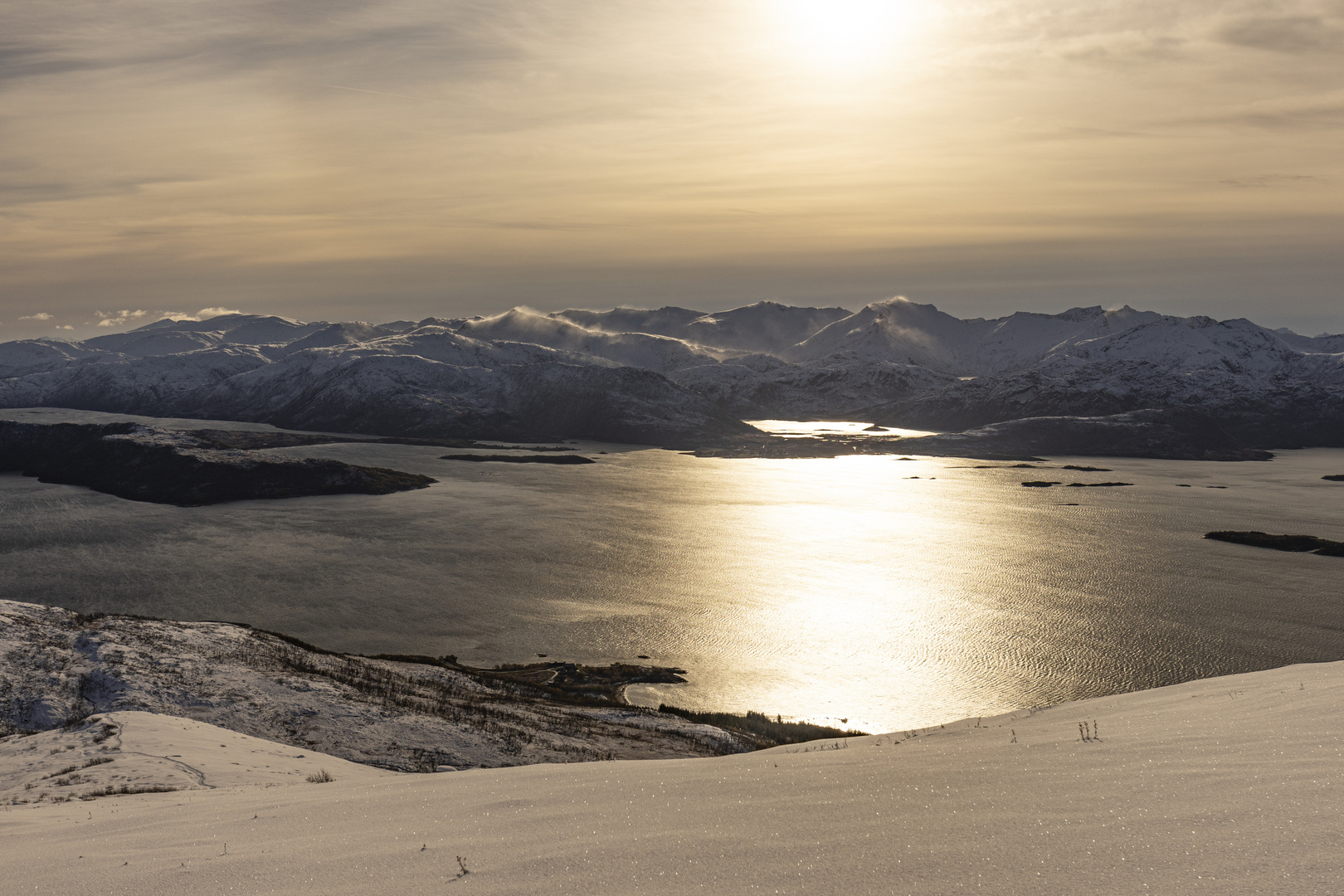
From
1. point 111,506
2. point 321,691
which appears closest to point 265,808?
point 321,691

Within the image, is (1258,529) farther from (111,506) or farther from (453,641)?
(111,506)

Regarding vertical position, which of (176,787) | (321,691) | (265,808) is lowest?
(321,691)

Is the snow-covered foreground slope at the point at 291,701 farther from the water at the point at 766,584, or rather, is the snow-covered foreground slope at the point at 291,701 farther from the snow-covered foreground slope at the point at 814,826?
the water at the point at 766,584

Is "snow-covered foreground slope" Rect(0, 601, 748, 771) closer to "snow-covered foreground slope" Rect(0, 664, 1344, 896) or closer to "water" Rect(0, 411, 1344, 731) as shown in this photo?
"snow-covered foreground slope" Rect(0, 664, 1344, 896)

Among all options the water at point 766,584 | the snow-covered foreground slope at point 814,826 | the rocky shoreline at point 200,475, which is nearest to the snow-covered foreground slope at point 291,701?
the snow-covered foreground slope at point 814,826

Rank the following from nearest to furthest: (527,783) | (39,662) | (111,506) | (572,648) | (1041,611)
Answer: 1. (527,783)
2. (39,662)
3. (572,648)
4. (1041,611)
5. (111,506)

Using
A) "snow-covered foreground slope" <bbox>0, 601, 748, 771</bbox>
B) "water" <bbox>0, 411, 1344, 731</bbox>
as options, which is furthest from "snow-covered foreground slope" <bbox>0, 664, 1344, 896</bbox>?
"water" <bbox>0, 411, 1344, 731</bbox>
